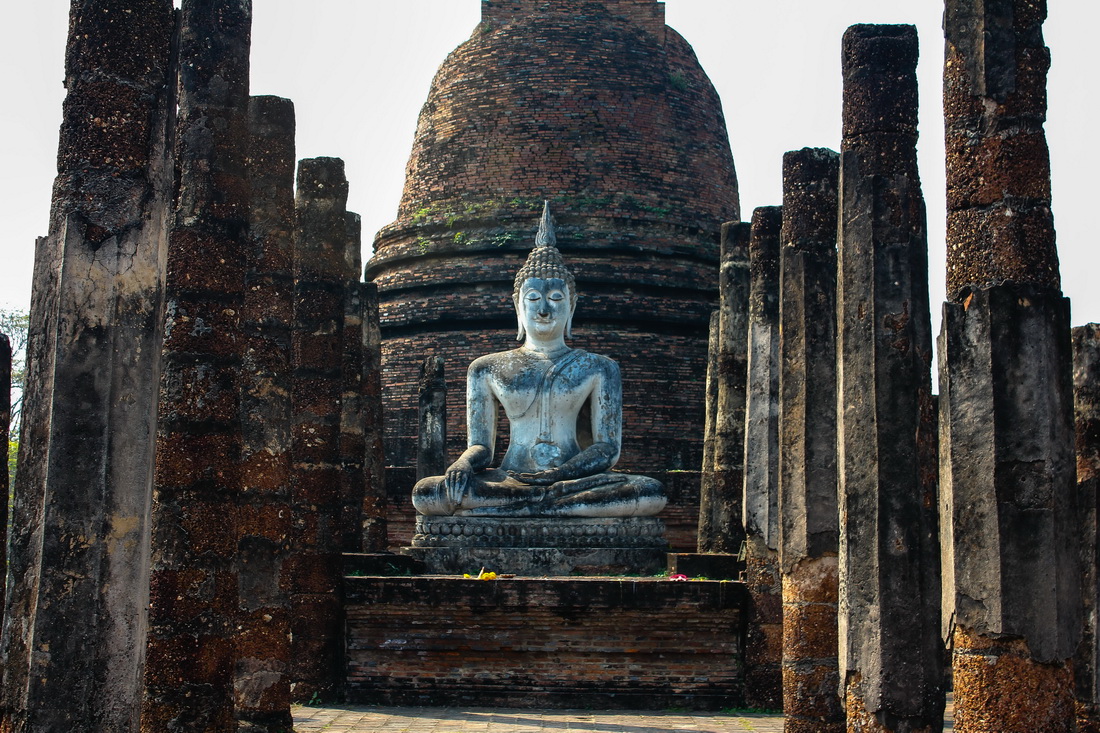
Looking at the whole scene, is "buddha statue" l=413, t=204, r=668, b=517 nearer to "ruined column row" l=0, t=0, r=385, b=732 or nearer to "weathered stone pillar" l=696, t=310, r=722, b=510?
"weathered stone pillar" l=696, t=310, r=722, b=510

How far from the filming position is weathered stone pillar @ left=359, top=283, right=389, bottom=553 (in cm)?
1462

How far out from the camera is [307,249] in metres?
11.1

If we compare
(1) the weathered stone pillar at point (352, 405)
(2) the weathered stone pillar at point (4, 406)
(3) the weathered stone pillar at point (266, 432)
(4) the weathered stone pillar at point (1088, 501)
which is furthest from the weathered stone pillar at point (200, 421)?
(1) the weathered stone pillar at point (352, 405)

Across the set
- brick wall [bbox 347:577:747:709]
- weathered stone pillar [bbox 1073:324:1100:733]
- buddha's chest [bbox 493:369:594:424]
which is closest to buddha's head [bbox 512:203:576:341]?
buddha's chest [bbox 493:369:594:424]

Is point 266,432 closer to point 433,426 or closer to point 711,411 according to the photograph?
point 711,411

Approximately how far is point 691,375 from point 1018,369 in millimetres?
14235

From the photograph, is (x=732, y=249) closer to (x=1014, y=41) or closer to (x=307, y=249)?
(x=307, y=249)

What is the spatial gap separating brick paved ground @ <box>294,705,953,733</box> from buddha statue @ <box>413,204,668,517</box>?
2838 mm

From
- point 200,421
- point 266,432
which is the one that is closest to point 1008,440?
point 200,421

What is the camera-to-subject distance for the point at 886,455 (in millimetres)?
6684

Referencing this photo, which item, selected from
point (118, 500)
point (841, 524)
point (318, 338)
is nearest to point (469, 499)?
point (318, 338)

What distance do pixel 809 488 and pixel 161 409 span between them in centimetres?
346

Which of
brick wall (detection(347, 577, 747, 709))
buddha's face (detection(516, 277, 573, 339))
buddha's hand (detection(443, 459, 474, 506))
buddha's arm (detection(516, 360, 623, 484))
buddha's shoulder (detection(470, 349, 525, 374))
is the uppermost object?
buddha's face (detection(516, 277, 573, 339))

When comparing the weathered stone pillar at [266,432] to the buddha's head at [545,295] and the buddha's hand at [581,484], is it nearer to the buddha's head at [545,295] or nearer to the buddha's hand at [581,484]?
the buddha's hand at [581,484]
